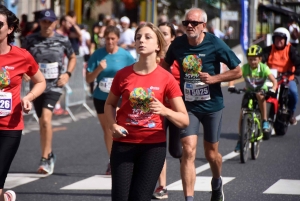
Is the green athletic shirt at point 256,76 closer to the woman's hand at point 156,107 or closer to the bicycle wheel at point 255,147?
the bicycle wheel at point 255,147

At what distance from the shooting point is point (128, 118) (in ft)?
20.2

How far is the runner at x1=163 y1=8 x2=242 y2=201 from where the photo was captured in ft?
25.7

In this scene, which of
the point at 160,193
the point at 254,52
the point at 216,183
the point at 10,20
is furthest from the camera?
the point at 254,52

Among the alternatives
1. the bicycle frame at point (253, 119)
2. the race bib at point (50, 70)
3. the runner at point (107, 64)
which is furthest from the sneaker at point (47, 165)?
the bicycle frame at point (253, 119)

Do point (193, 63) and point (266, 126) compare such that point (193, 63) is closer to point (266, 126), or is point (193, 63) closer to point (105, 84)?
point (105, 84)

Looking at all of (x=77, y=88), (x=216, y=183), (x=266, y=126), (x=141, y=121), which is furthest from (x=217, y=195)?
(x=77, y=88)

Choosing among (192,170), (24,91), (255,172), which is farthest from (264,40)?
(192,170)

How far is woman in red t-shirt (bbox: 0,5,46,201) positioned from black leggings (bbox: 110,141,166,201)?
954 millimetres

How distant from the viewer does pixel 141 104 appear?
6.08m

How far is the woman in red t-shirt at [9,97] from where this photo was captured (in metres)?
6.66

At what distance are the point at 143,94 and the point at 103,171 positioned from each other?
4845 mm

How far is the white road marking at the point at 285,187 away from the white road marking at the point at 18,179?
2.94 m

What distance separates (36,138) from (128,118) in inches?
319

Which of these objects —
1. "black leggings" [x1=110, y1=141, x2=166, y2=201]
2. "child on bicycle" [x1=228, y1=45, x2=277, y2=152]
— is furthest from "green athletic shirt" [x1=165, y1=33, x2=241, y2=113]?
"child on bicycle" [x1=228, y1=45, x2=277, y2=152]
